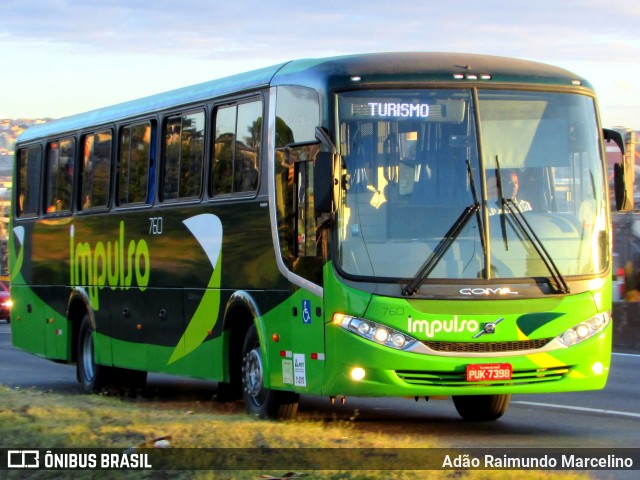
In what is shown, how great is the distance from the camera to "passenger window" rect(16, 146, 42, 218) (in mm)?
20016

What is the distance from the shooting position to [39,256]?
781 inches

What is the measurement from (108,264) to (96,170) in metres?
1.30

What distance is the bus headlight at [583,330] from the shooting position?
A: 39.2 ft

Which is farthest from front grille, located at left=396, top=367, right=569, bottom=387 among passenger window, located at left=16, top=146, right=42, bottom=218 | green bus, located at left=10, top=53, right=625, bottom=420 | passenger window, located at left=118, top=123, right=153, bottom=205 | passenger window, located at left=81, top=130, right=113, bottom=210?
passenger window, located at left=16, top=146, right=42, bottom=218

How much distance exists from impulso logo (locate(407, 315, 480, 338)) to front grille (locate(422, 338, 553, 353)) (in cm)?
10

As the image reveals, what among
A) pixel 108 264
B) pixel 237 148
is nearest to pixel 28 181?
pixel 108 264

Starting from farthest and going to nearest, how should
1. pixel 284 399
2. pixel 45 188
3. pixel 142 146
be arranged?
1. pixel 45 188
2. pixel 142 146
3. pixel 284 399

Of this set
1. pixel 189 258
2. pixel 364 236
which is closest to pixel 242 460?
pixel 364 236

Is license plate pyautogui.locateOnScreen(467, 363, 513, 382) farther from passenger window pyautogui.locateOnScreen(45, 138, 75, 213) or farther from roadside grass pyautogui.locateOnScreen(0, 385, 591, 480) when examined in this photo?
passenger window pyautogui.locateOnScreen(45, 138, 75, 213)

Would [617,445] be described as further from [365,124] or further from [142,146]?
[142,146]

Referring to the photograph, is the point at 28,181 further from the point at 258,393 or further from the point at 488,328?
the point at 488,328

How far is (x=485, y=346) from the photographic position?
11.7 metres

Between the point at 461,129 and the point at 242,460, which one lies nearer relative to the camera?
the point at 242,460

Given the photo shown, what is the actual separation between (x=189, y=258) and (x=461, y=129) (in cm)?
401
